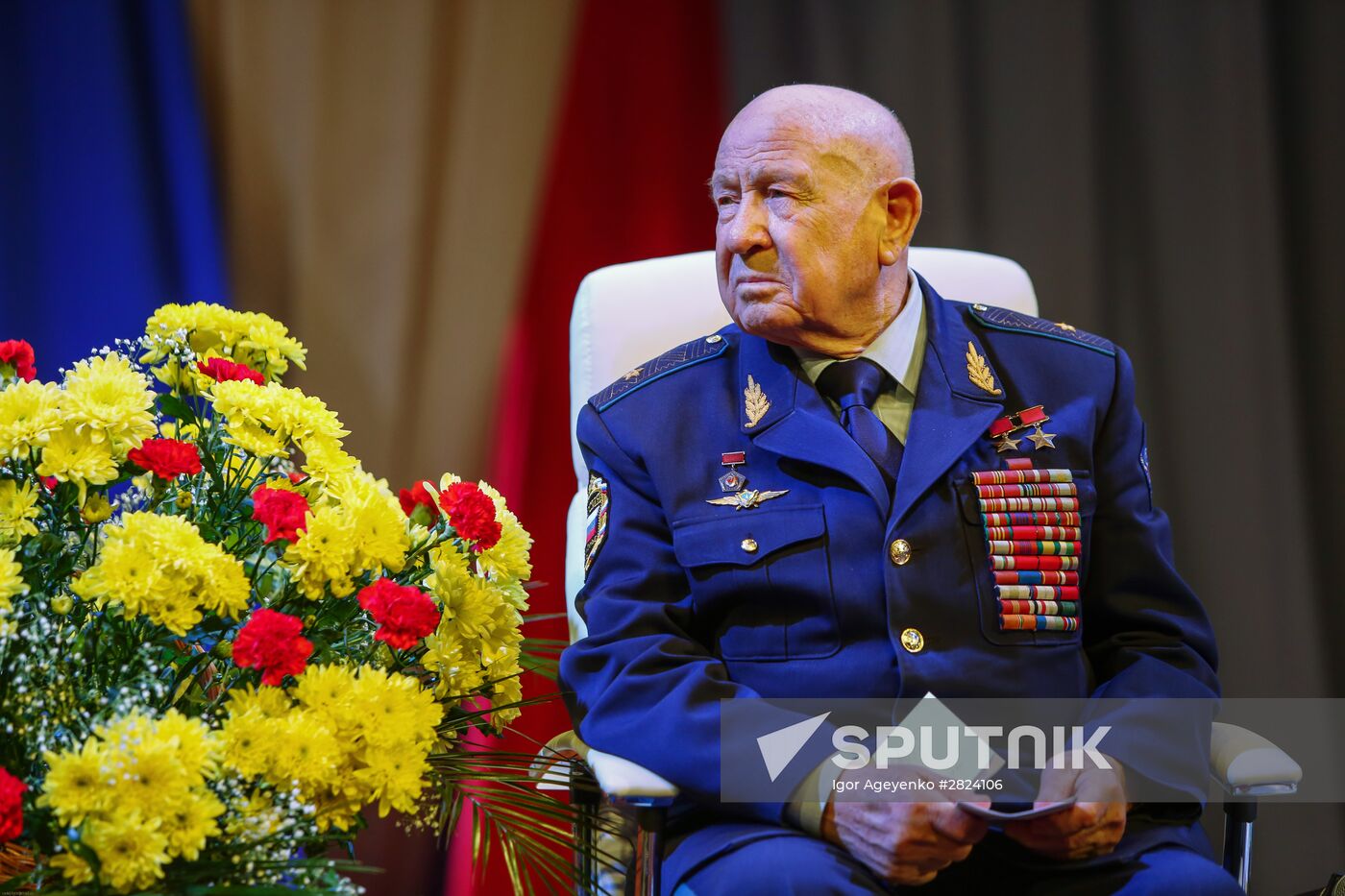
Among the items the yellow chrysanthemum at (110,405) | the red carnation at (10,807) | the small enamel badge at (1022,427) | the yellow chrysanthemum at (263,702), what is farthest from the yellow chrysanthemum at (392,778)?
the small enamel badge at (1022,427)

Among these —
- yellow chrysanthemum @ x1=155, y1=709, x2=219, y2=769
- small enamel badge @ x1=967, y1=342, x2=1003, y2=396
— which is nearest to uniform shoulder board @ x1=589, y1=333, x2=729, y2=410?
small enamel badge @ x1=967, y1=342, x2=1003, y2=396

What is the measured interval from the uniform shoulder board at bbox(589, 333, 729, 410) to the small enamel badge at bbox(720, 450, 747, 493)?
0.59ft

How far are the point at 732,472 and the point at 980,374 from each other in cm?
38

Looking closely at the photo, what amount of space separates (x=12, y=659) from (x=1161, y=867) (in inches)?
49.1

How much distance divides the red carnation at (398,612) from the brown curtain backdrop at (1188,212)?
165cm

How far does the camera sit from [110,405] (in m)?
1.35

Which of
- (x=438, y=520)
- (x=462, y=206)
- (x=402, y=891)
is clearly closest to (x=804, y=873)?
(x=438, y=520)

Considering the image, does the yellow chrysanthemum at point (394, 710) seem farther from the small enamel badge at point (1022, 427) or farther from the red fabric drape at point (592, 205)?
the red fabric drape at point (592, 205)

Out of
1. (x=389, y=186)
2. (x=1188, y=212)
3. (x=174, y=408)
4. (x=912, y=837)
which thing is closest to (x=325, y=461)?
(x=174, y=408)

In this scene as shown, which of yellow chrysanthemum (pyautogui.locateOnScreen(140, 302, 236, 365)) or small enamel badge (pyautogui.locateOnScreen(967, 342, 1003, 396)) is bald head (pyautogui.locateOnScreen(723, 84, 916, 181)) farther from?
yellow chrysanthemum (pyautogui.locateOnScreen(140, 302, 236, 365))

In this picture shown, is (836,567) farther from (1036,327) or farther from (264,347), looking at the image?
(264,347)

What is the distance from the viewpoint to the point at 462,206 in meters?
2.52

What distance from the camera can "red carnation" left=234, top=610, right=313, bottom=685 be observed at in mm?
1249

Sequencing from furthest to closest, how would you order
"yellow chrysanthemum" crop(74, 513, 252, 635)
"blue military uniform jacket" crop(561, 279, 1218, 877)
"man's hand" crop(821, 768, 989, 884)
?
"blue military uniform jacket" crop(561, 279, 1218, 877) < "man's hand" crop(821, 768, 989, 884) < "yellow chrysanthemum" crop(74, 513, 252, 635)
